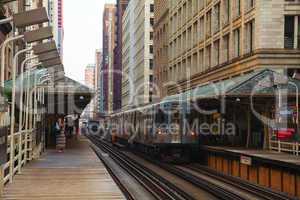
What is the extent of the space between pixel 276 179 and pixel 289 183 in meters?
1.43

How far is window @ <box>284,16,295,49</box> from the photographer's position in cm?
4666

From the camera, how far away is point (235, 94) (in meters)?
33.3

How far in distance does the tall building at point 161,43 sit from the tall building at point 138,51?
32.6 ft

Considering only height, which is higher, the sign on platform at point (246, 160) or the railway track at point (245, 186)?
the sign on platform at point (246, 160)

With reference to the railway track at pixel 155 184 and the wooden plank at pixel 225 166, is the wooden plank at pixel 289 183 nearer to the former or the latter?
the railway track at pixel 155 184

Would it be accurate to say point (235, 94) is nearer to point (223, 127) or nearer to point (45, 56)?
point (223, 127)

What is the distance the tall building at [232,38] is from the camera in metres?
45.9

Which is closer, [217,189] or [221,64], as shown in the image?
[217,189]

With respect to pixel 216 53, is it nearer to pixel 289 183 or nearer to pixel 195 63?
pixel 195 63

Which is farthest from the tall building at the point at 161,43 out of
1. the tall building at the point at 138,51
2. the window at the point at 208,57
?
the window at the point at 208,57

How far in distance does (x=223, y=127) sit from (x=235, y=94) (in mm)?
9647

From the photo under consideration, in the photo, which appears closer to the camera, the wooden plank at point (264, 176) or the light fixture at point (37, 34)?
the light fixture at point (37, 34)

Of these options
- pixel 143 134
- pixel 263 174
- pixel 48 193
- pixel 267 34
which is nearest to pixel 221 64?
pixel 267 34

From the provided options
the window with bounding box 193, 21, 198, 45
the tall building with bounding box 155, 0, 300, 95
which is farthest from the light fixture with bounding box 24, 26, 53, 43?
the window with bounding box 193, 21, 198, 45
